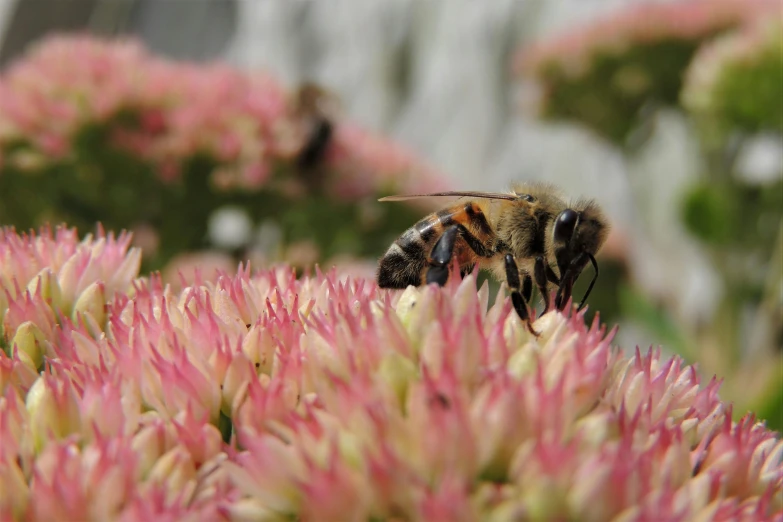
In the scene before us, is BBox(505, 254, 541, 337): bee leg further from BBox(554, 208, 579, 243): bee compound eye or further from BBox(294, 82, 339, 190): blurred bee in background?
BBox(294, 82, 339, 190): blurred bee in background

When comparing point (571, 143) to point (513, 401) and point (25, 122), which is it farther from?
point (513, 401)

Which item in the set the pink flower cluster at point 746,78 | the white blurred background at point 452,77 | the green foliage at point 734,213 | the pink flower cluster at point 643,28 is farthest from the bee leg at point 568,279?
the white blurred background at point 452,77

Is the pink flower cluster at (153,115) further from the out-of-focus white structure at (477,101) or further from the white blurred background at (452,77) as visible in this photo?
the out-of-focus white structure at (477,101)

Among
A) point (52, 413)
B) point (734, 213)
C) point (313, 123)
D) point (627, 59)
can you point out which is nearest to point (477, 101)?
point (627, 59)

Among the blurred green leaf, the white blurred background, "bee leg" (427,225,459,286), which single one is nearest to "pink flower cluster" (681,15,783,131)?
the blurred green leaf

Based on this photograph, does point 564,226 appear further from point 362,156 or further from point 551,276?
point 362,156

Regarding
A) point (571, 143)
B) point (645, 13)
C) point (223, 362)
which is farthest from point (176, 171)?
point (571, 143)
